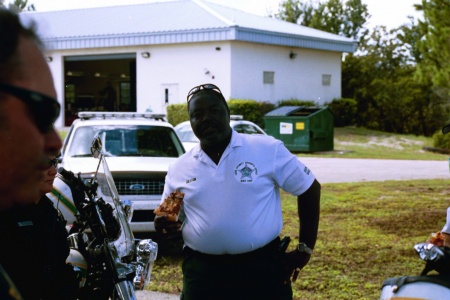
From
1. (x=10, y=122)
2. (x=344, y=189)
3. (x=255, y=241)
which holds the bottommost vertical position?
(x=344, y=189)

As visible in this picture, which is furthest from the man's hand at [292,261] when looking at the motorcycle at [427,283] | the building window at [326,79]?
the building window at [326,79]

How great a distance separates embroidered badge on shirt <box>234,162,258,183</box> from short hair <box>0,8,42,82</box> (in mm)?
2468

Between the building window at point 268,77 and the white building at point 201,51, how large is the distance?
0.05 metres

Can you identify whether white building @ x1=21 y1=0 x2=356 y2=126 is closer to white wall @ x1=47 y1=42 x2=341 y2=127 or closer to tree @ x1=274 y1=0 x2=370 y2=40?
white wall @ x1=47 y1=42 x2=341 y2=127

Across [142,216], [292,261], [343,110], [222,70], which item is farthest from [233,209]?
[343,110]

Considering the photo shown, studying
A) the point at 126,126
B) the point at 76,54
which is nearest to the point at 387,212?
the point at 126,126

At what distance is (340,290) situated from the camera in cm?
706

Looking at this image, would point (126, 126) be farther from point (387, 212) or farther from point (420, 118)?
point (420, 118)

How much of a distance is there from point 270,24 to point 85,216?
3590 cm

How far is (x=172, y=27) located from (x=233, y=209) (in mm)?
30748

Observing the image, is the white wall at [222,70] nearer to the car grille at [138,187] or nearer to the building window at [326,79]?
the building window at [326,79]

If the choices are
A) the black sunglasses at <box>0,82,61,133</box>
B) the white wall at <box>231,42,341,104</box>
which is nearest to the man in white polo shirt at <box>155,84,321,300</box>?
the black sunglasses at <box>0,82,61,133</box>

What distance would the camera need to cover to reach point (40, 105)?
1354mm

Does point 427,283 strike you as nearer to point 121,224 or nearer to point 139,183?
point 121,224
